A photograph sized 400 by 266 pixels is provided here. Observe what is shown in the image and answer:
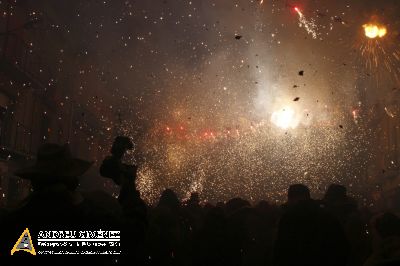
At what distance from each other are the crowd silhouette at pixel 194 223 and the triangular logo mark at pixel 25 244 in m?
0.03

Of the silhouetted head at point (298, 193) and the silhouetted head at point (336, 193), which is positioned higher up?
the silhouetted head at point (336, 193)

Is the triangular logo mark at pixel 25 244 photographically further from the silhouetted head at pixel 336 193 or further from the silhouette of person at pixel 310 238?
the silhouetted head at pixel 336 193

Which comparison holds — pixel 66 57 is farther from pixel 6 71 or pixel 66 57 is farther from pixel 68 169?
pixel 68 169

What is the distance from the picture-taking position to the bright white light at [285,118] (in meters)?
36.3

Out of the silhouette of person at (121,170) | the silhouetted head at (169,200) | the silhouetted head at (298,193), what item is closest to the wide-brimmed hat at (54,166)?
the silhouette of person at (121,170)

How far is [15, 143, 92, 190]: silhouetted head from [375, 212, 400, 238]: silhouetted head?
259 centimetres

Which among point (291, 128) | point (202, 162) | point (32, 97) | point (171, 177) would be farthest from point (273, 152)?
point (32, 97)

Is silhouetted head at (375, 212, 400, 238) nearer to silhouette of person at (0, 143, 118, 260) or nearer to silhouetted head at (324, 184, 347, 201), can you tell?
silhouetted head at (324, 184, 347, 201)

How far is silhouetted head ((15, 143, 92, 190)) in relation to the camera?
219cm

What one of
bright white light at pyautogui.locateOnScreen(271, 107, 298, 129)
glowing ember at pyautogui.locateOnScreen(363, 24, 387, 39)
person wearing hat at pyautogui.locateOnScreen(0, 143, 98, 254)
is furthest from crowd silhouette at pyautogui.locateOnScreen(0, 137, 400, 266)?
bright white light at pyautogui.locateOnScreen(271, 107, 298, 129)

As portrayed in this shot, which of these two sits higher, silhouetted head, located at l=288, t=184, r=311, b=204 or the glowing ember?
the glowing ember

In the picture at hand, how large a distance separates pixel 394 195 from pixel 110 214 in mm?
15000

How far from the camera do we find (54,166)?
2283 millimetres

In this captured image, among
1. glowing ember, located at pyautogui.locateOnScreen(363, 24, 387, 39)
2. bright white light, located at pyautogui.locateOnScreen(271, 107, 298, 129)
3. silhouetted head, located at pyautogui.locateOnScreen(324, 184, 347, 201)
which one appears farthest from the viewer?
bright white light, located at pyautogui.locateOnScreen(271, 107, 298, 129)
